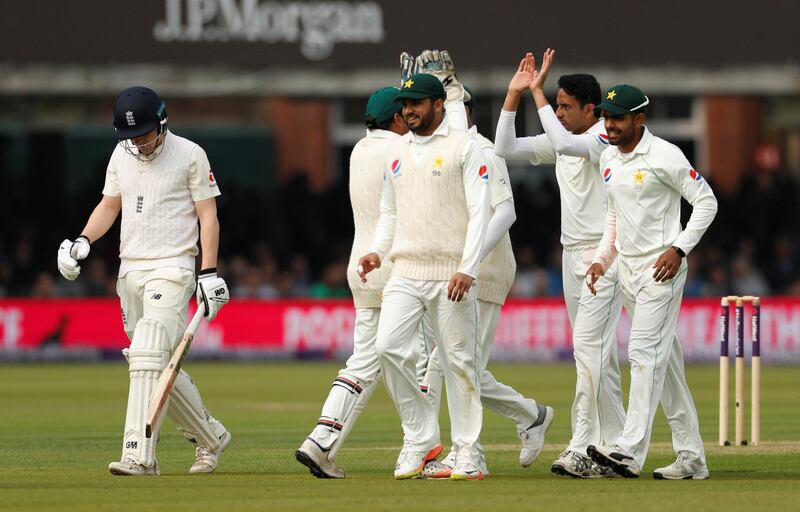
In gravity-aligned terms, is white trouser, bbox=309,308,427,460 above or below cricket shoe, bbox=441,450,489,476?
above

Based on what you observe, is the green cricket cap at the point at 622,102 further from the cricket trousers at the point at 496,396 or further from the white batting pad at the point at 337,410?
the white batting pad at the point at 337,410

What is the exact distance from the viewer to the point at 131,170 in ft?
30.6

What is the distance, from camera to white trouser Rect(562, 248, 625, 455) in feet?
30.4

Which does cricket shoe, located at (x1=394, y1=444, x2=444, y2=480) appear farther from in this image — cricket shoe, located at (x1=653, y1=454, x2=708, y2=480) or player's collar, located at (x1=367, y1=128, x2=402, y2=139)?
player's collar, located at (x1=367, y1=128, x2=402, y2=139)

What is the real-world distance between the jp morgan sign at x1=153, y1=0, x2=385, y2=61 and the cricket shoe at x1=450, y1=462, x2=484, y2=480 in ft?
37.8

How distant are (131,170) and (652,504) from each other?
142 inches

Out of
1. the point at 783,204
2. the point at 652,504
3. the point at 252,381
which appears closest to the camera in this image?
the point at 652,504

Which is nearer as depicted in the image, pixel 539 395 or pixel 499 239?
pixel 499 239

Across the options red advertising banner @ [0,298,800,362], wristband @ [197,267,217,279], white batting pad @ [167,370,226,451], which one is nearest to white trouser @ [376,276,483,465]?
wristband @ [197,267,217,279]

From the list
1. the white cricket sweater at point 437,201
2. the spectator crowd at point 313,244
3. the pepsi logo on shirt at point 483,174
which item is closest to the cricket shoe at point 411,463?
the white cricket sweater at point 437,201

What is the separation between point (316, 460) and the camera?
8.81m

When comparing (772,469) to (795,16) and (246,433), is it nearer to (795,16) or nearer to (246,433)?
(246,433)

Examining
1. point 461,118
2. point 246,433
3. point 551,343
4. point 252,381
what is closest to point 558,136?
point 461,118

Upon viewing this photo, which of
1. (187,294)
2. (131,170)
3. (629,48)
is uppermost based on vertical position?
(629,48)
